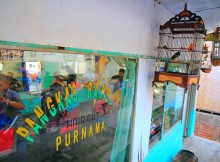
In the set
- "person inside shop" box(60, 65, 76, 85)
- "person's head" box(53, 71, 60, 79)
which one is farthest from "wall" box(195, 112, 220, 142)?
"person's head" box(53, 71, 60, 79)

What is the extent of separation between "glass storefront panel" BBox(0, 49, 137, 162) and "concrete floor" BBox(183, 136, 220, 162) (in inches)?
115

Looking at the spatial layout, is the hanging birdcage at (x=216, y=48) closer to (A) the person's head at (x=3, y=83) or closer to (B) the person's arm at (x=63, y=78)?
(B) the person's arm at (x=63, y=78)

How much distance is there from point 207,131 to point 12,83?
6224mm

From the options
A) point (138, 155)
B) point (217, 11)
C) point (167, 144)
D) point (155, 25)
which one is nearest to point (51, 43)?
point (155, 25)

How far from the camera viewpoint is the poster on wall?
37.8 inches

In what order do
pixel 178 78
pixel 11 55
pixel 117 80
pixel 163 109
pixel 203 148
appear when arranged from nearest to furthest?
1. pixel 11 55
2. pixel 117 80
3. pixel 178 78
4. pixel 163 109
5. pixel 203 148

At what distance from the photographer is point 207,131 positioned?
5.80 metres

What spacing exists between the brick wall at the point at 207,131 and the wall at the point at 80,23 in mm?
4769

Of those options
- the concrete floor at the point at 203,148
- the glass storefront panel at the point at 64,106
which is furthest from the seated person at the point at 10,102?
the concrete floor at the point at 203,148

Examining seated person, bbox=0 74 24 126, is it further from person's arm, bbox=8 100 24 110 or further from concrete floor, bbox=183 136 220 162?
concrete floor, bbox=183 136 220 162

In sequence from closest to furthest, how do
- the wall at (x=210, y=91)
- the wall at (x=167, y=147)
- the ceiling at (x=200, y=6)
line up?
the ceiling at (x=200, y=6) → the wall at (x=167, y=147) → the wall at (x=210, y=91)

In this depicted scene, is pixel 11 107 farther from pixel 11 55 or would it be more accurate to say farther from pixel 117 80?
pixel 117 80

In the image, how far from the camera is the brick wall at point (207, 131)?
5.48 meters

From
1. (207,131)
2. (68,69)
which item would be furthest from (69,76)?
(207,131)
